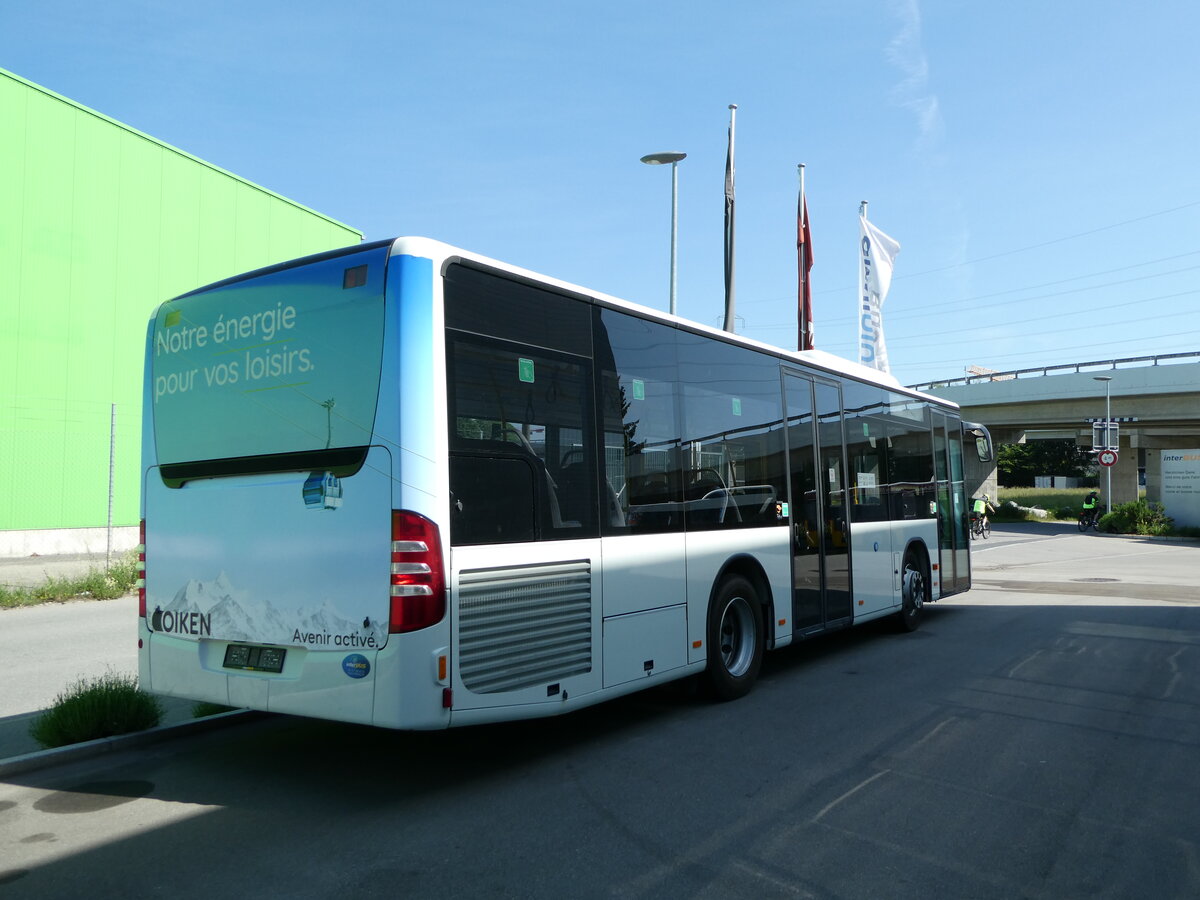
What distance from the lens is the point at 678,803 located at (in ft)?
17.3

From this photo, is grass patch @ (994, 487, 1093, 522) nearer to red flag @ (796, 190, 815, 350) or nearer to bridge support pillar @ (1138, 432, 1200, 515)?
bridge support pillar @ (1138, 432, 1200, 515)

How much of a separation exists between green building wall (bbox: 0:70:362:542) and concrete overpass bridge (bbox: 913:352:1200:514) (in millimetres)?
38300

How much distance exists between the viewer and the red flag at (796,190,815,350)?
21.0m

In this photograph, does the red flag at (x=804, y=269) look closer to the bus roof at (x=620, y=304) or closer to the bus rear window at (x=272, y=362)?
the bus roof at (x=620, y=304)

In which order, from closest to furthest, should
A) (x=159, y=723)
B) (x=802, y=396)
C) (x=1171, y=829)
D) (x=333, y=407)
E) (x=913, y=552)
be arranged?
(x=1171, y=829), (x=333, y=407), (x=159, y=723), (x=802, y=396), (x=913, y=552)

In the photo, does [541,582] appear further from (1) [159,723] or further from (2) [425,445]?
(1) [159,723]

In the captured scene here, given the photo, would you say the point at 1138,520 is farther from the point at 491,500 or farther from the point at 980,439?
the point at 491,500

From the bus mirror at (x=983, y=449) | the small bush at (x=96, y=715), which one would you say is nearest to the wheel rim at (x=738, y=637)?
the small bush at (x=96, y=715)

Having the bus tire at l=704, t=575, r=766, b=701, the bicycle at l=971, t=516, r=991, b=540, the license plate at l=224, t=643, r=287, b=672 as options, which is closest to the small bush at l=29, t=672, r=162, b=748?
the license plate at l=224, t=643, r=287, b=672

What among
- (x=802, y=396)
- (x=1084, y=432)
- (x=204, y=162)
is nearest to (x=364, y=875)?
(x=802, y=396)

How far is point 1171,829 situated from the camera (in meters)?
4.91

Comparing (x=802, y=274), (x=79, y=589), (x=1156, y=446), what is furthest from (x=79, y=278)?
(x=1156, y=446)

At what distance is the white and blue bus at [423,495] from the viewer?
5125 mm

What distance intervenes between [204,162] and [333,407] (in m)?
22.8
